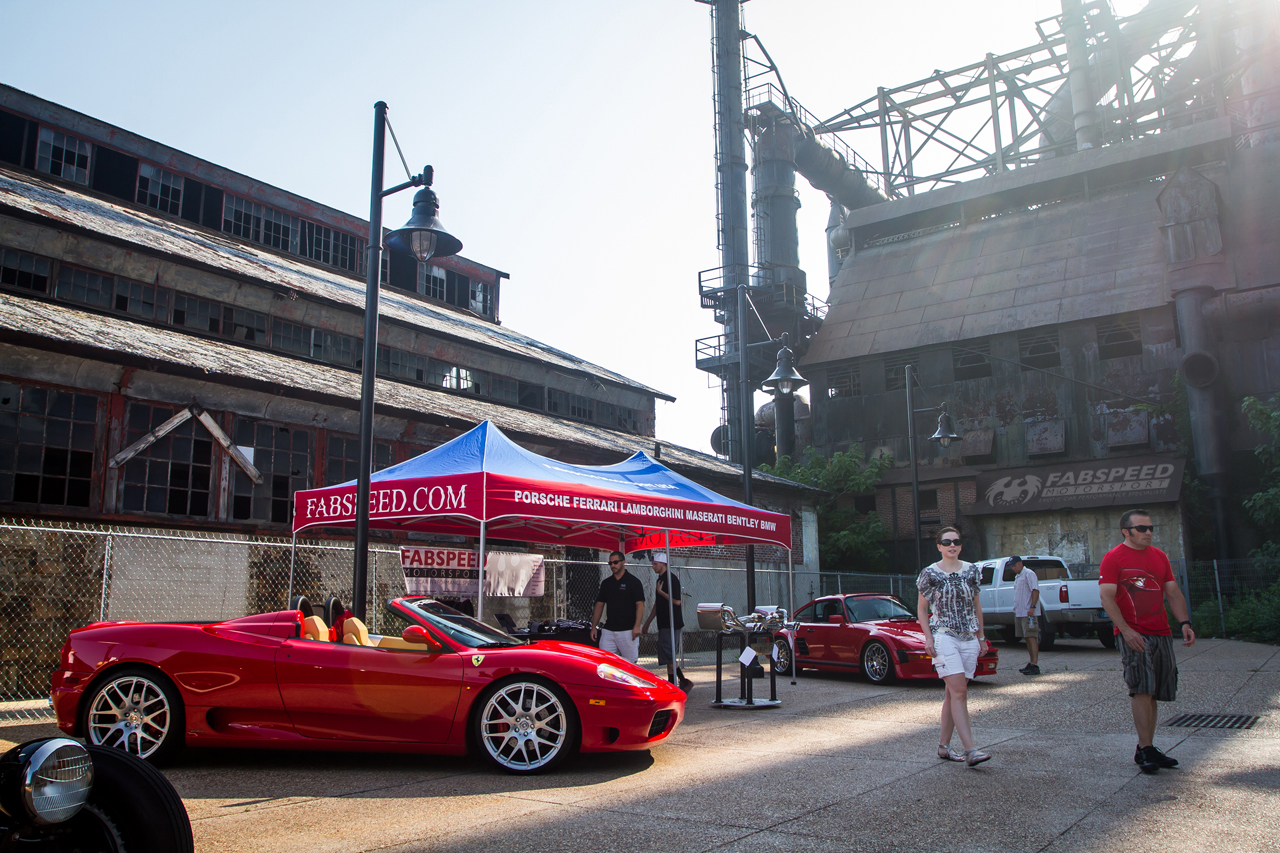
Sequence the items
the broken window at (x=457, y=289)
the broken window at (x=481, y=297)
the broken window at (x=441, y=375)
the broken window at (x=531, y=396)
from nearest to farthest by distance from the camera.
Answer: the broken window at (x=441, y=375) → the broken window at (x=531, y=396) → the broken window at (x=457, y=289) → the broken window at (x=481, y=297)

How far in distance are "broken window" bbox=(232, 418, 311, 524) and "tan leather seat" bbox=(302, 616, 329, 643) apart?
8.87 m

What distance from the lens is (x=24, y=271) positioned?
51.5 ft

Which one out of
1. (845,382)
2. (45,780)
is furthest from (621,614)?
(845,382)

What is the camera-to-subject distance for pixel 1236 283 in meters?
29.6

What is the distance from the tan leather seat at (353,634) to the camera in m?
6.74

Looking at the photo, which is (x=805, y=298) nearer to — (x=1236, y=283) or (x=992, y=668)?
(x=1236, y=283)

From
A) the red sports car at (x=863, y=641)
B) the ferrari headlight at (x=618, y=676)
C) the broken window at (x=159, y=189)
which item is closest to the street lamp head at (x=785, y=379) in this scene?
the red sports car at (x=863, y=641)

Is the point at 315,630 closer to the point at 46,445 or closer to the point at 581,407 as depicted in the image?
the point at 46,445

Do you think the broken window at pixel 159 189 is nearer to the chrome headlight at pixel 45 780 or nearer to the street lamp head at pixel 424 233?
the street lamp head at pixel 424 233

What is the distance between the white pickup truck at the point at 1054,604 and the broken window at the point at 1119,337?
15305 mm

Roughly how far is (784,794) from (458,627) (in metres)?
2.79

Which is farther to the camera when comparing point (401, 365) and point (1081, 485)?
point (1081, 485)

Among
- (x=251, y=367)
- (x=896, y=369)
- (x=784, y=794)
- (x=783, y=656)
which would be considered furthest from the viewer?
(x=896, y=369)

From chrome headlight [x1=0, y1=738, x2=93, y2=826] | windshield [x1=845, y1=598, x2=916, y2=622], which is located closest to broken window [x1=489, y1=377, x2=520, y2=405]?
windshield [x1=845, y1=598, x2=916, y2=622]
